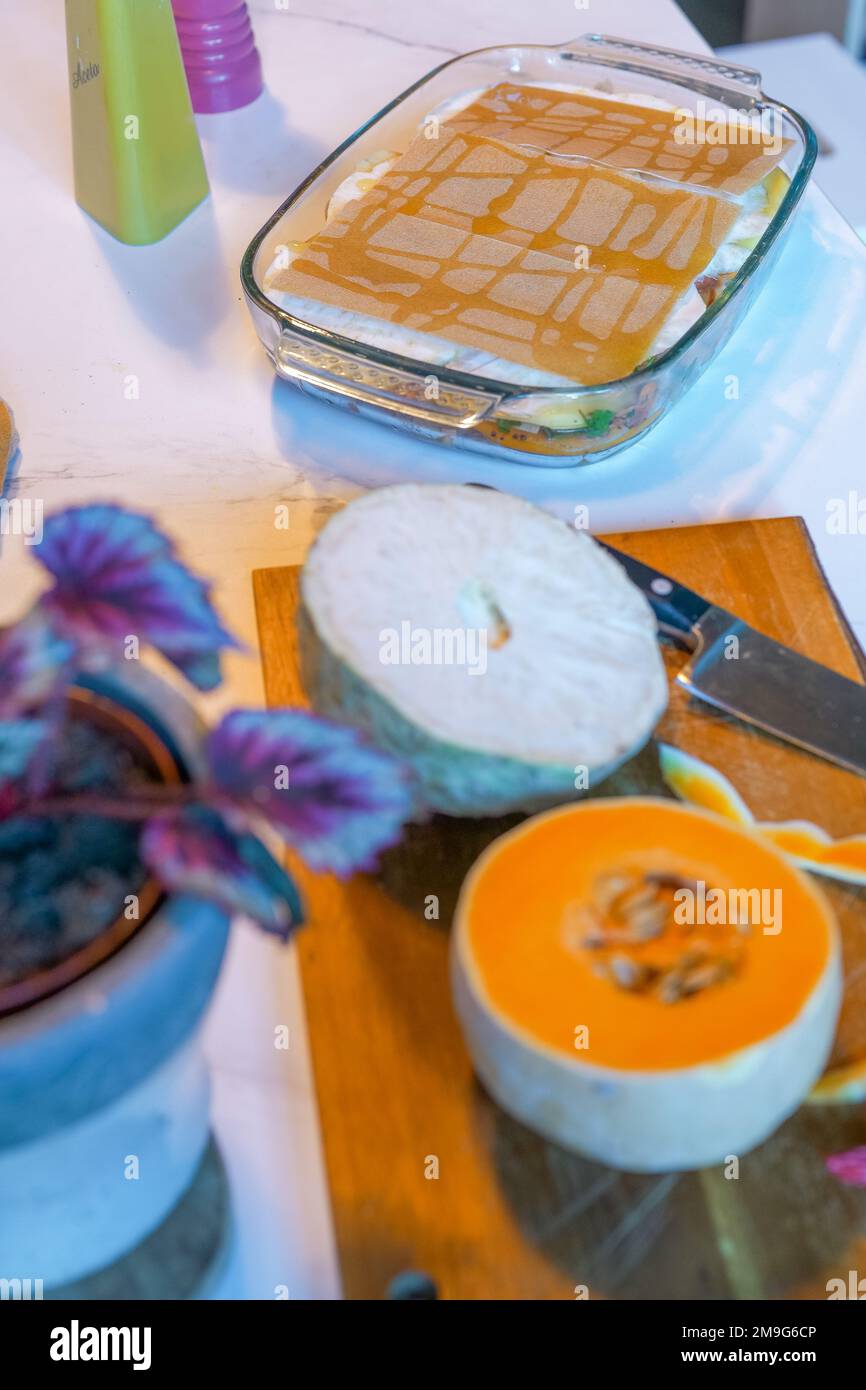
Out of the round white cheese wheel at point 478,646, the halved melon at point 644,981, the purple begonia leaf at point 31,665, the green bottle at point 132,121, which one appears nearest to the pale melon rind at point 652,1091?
the halved melon at point 644,981

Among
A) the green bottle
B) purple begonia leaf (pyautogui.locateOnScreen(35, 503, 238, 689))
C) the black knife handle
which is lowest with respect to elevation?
the black knife handle

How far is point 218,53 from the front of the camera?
1.19 m

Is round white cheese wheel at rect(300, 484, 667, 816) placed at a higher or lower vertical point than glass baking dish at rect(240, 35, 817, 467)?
lower

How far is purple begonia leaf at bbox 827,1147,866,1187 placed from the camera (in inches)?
22.0

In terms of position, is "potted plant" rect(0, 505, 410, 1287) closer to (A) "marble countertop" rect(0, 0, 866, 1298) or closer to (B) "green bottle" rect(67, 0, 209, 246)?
(A) "marble countertop" rect(0, 0, 866, 1298)

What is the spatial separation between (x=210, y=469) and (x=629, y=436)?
11.8 inches

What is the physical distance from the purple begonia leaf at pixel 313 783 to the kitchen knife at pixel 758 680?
0.37 metres

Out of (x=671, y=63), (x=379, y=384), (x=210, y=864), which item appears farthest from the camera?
(x=671, y=63)

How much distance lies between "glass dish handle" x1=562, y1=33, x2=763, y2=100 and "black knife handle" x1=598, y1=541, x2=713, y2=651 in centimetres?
59

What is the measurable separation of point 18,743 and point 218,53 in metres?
0.99

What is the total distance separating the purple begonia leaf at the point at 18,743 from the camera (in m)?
0.42

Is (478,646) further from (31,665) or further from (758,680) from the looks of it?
(31,665)

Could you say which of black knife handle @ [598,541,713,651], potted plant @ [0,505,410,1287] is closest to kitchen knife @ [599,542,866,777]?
black knife handle @ [598,541,713,651]

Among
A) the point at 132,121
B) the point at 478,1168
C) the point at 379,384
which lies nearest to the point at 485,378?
the point at 379,384
